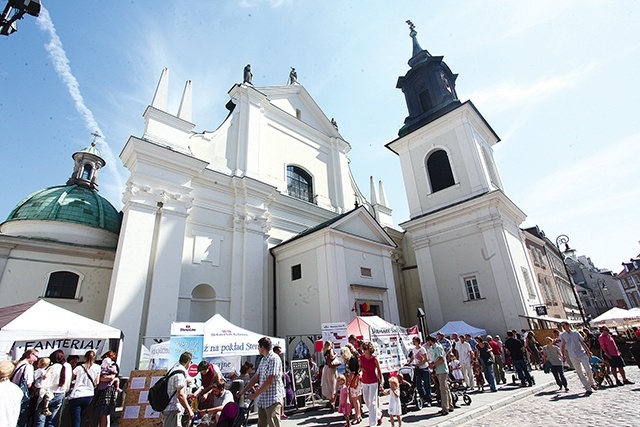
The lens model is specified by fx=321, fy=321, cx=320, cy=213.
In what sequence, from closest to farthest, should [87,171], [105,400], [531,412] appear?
1. [105,400]
2. [531,412]
3. [87,171]

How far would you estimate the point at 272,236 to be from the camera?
1633 centimetres

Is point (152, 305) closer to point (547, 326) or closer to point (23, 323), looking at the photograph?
point (23, 323)

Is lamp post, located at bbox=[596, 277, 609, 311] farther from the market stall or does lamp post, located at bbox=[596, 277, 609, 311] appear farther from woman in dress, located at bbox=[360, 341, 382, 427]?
woman in dress, located at bbox=[360, 341, 382, 427]

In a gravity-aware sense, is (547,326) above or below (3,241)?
below

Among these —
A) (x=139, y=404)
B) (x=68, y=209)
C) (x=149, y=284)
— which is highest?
(x=68, y=209)

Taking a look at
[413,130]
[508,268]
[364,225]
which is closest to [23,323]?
[364,225]

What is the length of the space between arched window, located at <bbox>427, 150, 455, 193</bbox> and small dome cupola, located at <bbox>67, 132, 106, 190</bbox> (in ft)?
69.2

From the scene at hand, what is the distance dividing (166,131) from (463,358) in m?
14.3

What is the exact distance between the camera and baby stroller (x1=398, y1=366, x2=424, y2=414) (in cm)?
771

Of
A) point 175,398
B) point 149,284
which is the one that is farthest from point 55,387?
point 149,284

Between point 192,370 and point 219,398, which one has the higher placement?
point 192,370

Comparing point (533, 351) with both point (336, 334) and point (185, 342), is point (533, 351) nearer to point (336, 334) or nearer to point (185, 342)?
point (336, 334)

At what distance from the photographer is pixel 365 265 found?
1475 cm

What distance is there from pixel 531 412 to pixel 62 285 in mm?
16001
